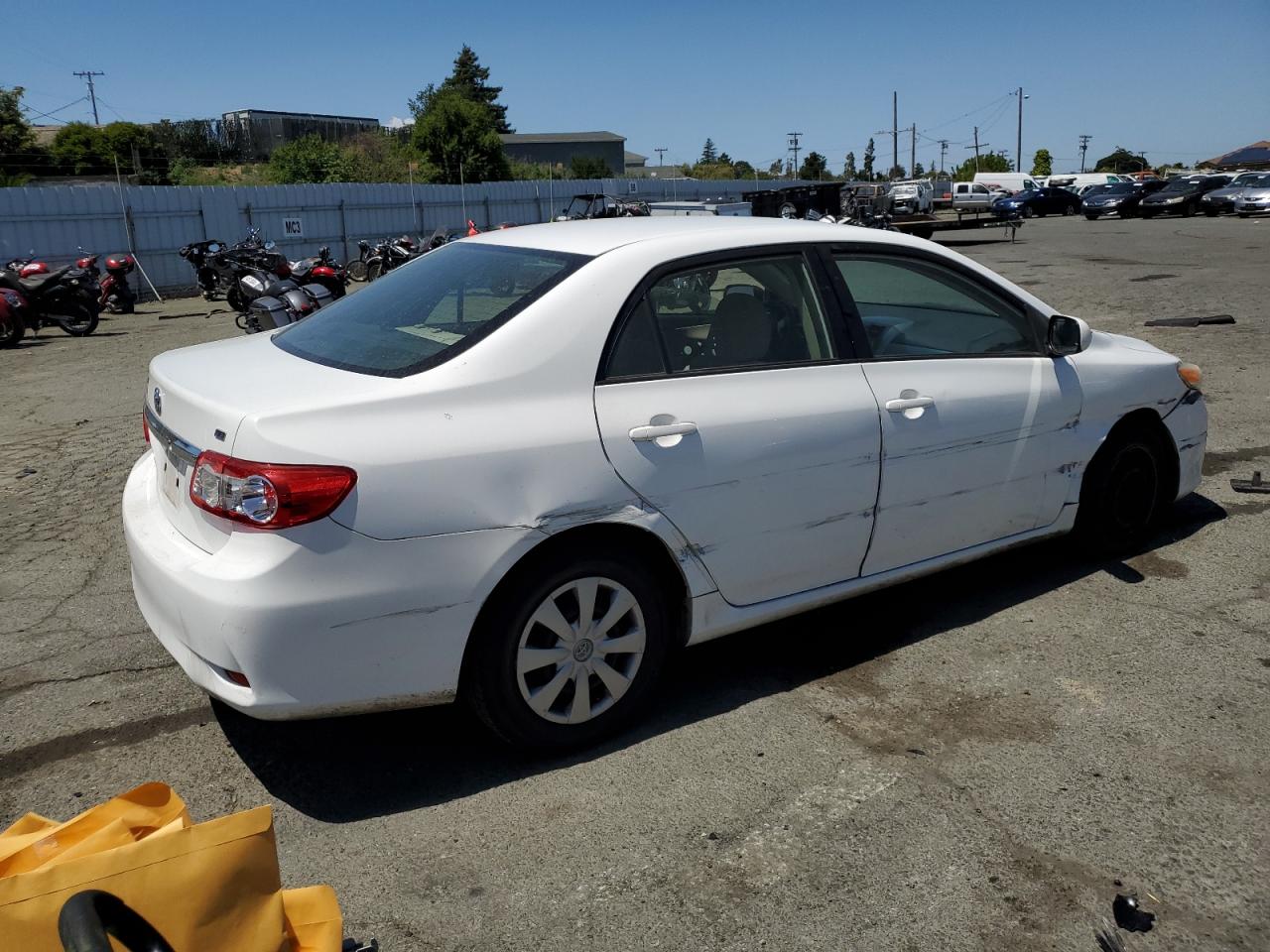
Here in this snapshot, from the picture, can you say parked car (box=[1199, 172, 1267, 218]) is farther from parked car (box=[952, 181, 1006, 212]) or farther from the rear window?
the rear window

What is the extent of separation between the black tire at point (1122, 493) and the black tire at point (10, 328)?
44.3 ft

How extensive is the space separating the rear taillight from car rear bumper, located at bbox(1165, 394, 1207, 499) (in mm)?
3880

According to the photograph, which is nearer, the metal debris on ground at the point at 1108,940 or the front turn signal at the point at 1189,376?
the metal debris on ground at the point at 1108,940

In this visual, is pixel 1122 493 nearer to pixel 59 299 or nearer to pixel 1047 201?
pixel 59 299

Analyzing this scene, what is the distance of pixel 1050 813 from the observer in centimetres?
309

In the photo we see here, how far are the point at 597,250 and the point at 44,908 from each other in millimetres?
2476

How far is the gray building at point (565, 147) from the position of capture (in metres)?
120

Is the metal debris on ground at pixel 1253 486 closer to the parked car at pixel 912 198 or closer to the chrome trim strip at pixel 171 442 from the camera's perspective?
the chrome trim strip at pixel 171 442

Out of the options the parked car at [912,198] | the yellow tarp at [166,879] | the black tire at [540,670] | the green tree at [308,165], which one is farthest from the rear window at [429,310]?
the green tree at [308,165]

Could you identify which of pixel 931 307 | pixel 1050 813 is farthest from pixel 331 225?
pixel 1050 813

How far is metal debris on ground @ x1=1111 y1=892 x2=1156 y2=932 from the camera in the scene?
2.63m

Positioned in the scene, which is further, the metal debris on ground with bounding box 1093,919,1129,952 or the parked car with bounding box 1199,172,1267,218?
the parked car with bounding box 1199,172,1267,218

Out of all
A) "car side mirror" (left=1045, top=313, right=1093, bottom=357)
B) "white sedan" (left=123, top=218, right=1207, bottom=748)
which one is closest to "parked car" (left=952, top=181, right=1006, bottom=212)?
"car side mirror" (left=1045, top=313, right=1093, bottom=357)

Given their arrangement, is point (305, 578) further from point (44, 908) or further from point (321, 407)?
point (44, 908)
